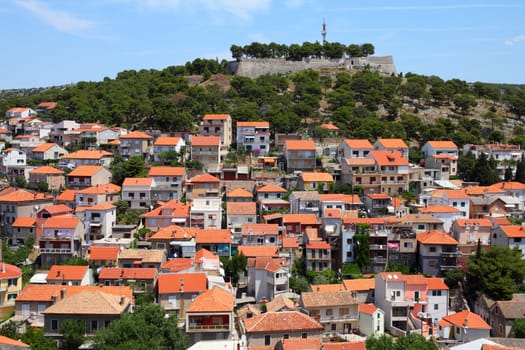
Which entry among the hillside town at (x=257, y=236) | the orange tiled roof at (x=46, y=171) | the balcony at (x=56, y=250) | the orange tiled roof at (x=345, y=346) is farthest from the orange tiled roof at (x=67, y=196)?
the orange tiled roof at (x=345, y=346)

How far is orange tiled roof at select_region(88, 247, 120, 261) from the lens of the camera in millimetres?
30203

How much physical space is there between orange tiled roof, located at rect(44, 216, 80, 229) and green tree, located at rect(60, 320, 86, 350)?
906cm

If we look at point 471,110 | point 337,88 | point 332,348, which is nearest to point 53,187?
point 332,348

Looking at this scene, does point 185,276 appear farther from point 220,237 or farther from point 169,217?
point 169,217

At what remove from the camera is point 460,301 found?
3012cm

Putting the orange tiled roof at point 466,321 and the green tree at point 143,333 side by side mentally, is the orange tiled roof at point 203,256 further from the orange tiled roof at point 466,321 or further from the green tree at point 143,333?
the orange tiled roof at point 466,321

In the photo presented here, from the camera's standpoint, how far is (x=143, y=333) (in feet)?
70.5

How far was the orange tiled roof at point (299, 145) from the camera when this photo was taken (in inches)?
1710

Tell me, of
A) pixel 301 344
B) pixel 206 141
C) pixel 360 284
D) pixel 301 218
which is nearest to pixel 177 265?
pixel 301 344

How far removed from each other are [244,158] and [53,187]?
13.9m

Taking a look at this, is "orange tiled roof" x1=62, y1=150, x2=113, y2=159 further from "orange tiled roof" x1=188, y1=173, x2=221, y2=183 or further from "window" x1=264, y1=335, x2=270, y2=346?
"window" x1=264, y1=335, x2=270, y2=346

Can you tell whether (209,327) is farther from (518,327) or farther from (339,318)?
(518,327)

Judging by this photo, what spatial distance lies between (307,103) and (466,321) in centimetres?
3542

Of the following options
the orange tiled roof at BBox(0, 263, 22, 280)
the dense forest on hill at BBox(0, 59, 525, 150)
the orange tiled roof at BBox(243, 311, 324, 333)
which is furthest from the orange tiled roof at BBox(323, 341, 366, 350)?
the dense forest on hill at BBox(0, 59, 525, 150)
